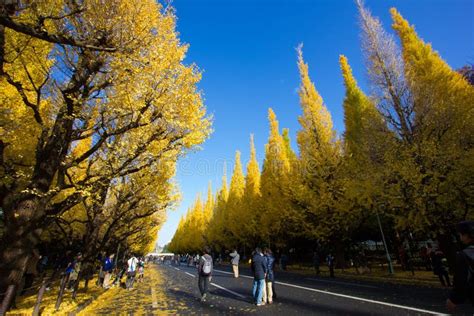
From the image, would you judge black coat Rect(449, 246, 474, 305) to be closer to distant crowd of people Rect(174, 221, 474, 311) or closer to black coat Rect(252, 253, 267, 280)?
distant crowd of people Rect(174, 221, 474, 311)

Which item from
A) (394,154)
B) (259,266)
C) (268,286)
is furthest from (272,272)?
(394,154)

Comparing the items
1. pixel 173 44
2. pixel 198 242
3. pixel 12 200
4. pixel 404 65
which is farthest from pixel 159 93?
pixel 198 242

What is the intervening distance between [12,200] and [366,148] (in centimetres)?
1518

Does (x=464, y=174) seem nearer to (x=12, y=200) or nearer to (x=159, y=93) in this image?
(x=159, y=93)

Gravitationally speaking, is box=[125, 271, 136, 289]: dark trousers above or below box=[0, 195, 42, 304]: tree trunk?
below

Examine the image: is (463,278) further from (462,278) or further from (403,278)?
(403,278)

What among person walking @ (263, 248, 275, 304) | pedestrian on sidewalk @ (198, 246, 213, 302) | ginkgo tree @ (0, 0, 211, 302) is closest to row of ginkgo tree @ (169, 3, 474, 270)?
person walking @ (263, 248, 275, 304)

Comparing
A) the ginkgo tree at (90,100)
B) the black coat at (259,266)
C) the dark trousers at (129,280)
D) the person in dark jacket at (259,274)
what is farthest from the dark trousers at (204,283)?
the dark trousers at (129,280)

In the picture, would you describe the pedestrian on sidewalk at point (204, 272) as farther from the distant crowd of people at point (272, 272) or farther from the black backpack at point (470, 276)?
the black backpack at point (470, 276)

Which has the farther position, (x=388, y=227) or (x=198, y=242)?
(x=198, y=242)

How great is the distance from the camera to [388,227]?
2220 cm

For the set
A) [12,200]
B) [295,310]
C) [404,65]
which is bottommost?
[295,310]

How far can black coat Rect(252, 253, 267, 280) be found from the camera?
7793 millimetres

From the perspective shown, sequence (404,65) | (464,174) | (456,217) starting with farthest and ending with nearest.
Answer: (404,65) < (456,217) < (464,174)
